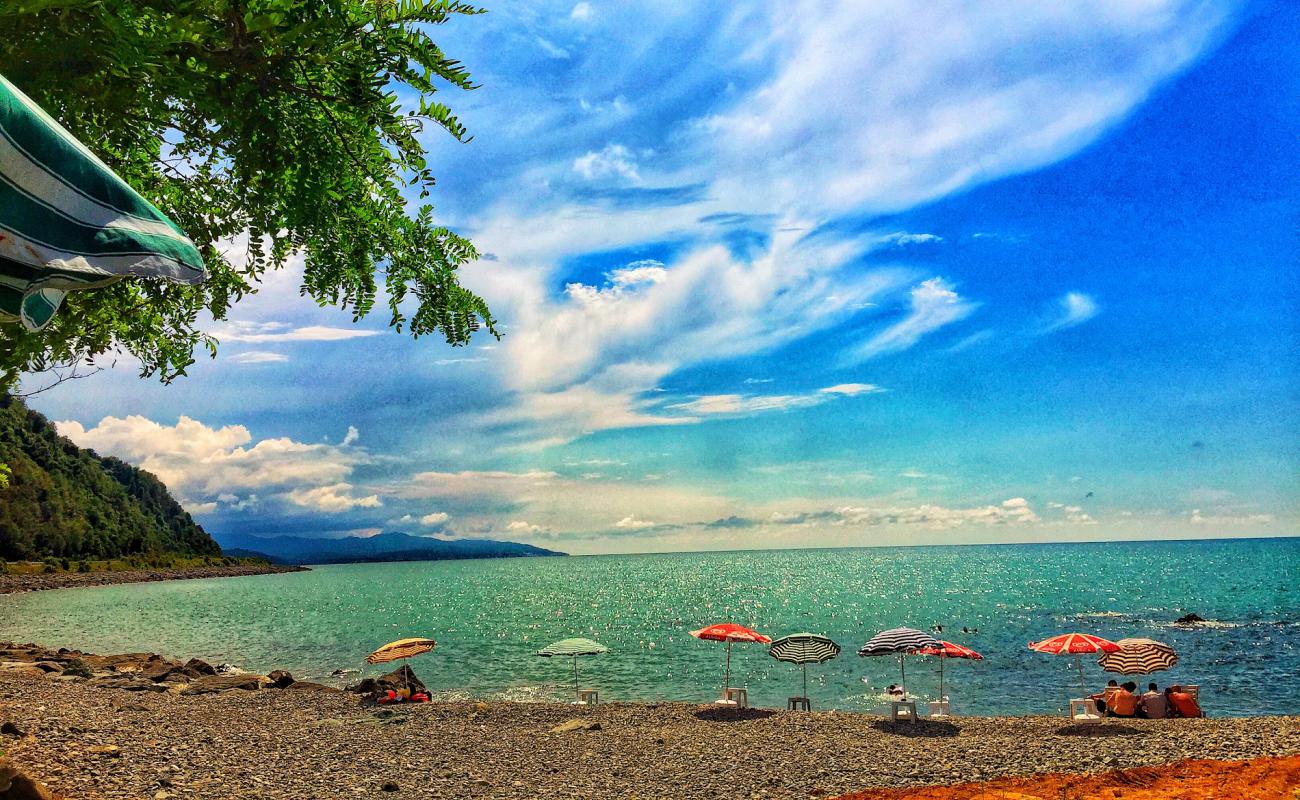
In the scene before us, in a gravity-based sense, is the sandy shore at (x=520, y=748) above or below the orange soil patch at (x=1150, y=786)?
below

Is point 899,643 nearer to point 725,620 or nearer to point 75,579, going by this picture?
point 725,620

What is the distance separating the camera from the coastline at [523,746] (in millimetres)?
13414

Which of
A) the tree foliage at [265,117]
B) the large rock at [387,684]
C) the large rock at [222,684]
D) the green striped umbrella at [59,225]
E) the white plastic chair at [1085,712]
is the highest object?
the tree foliage at [265,117]

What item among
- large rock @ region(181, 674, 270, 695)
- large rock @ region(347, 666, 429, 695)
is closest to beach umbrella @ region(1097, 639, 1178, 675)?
large rock @ region(347, 666, 429, 695)

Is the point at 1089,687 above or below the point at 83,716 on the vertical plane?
below

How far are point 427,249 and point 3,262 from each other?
170 inches

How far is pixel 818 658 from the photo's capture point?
2461 cm

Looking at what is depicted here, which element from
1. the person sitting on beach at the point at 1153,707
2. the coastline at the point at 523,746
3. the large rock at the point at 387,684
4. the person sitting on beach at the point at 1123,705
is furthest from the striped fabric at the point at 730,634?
the person sitting on beach at the point at 1153,707

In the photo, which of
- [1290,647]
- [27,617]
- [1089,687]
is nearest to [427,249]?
[1089,687]

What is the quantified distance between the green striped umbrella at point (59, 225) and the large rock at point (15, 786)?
28.6 feet

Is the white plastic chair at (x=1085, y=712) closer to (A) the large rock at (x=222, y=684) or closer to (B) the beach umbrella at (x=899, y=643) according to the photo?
(B) the beach umbrella at (x=899, y=643)

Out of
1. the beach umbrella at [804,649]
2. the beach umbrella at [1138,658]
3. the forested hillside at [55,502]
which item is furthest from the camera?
the forested hillside at [55,502]

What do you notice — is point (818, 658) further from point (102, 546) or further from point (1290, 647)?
point (102, 546)

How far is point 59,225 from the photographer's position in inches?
131
